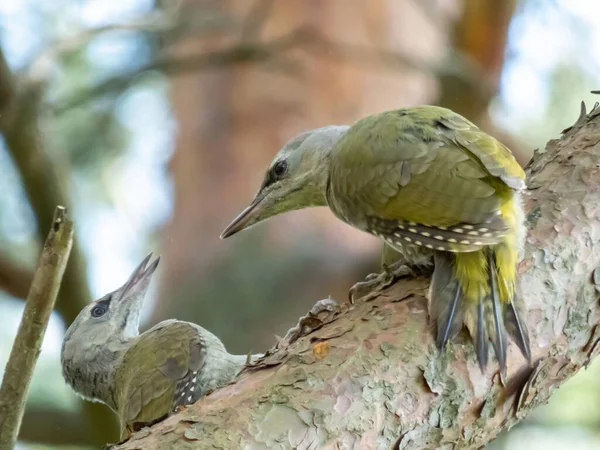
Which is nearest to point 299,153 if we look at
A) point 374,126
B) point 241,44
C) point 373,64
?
point 374,126

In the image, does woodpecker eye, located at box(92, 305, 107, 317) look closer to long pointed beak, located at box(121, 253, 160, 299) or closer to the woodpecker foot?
long pointed beak, located at box(121, 253, 160, 299)

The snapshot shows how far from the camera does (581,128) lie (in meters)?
2.85

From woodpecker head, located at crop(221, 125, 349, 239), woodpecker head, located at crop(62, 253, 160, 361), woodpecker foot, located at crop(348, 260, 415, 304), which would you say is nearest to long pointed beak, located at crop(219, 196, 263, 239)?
woodpecker head, located at crop(221, 125, 349, 239)

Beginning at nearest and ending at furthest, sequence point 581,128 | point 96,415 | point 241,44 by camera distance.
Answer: point 581,128
point 96,415
point 241,44

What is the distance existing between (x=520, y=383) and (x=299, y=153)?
5.10 ft

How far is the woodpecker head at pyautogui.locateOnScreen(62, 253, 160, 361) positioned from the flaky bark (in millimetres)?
1465

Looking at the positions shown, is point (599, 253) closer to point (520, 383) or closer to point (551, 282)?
point (551, 282)

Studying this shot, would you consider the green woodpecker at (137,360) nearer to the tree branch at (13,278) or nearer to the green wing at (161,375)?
the green wing at (161,375)

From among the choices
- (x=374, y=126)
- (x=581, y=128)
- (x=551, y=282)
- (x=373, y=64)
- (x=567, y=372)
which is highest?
(x=373, y=64)

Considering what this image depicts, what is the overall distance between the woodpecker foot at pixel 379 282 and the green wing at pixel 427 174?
14 centimetres

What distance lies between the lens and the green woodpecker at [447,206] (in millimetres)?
2275

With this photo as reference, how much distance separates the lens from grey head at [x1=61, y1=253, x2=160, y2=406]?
3.56 metres

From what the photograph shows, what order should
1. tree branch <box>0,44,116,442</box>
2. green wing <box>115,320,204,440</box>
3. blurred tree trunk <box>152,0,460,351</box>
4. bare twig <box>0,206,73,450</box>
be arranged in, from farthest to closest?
blurred tree trunk <box>152,0,460,351</box>, tree branch <box>0,44,116,442</box>, green wing <box>115,320,204,440</box>, bare twig <box>0,206,73,450</box>

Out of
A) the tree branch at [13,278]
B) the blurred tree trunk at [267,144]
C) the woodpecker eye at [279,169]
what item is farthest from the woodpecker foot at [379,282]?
the tree branch at [13,278]
